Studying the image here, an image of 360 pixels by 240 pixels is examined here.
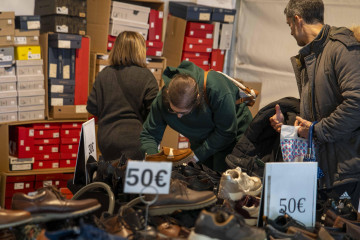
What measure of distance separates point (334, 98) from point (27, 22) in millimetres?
3035

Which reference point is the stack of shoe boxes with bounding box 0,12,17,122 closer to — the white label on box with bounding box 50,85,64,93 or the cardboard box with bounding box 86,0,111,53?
the white label on box with bounding box 50,85,64,93

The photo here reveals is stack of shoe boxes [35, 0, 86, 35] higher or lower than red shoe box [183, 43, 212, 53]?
higher

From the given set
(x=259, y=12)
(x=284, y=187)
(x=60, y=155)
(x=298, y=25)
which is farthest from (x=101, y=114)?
(x=259, y=12)

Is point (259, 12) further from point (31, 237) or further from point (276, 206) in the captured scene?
point (31, 237)

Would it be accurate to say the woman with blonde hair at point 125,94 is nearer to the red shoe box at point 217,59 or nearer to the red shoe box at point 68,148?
the red shoe box at point 68,148

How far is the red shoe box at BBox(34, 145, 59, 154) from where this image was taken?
16.3 ft

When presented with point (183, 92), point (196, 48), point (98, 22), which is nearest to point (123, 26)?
point (98, 22)

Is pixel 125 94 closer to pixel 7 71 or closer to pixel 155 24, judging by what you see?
pixel 7 71

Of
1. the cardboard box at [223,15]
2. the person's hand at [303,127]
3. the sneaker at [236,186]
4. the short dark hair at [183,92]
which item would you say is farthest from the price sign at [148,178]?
the cardboard box at [223,15]

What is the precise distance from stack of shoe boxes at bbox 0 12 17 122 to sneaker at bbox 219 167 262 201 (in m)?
2.89

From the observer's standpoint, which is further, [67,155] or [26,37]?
[67,155]

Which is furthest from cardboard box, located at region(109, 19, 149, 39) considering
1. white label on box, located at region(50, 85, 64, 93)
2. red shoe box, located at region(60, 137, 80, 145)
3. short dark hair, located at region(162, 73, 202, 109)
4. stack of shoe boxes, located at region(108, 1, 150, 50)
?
short dark hair, located at region(162, 73, 202, 109)

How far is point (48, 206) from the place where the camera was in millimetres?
1840

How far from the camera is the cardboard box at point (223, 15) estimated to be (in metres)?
5.69
